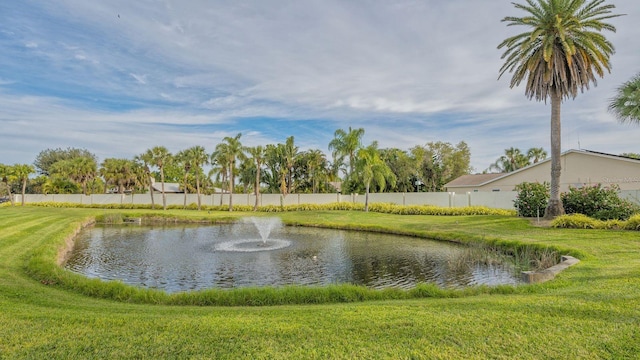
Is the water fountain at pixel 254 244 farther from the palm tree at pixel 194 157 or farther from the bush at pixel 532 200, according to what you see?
the palm tree at pixel 194 157

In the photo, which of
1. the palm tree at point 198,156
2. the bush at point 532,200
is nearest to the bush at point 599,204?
the bush at point 532,200

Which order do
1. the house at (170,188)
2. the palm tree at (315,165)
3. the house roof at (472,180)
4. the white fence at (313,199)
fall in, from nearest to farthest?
the white fence at (313,199) < the house roof at (472,180) < the palm tree at (315,165) < the house at (170,188)

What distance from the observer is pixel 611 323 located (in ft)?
16.3

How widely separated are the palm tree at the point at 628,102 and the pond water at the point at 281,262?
34.6ft

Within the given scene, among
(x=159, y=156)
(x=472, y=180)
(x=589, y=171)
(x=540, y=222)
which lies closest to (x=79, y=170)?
(x=159, y=156)

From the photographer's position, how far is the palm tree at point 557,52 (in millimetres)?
18656

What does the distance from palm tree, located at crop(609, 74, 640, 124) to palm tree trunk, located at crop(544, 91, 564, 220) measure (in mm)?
2431

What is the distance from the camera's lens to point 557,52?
19.0 meters

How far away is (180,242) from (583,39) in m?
23.6

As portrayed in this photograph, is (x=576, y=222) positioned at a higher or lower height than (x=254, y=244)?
higher

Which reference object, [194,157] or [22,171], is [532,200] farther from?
[22,171]

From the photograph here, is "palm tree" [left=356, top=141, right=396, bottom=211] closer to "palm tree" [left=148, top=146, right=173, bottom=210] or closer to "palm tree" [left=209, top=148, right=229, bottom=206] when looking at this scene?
"palm tree" [left=209, top=148, right=229, bottom=206]

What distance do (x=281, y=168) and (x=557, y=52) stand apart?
3545cm

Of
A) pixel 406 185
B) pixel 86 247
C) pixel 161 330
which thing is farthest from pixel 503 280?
pixel 406 185
